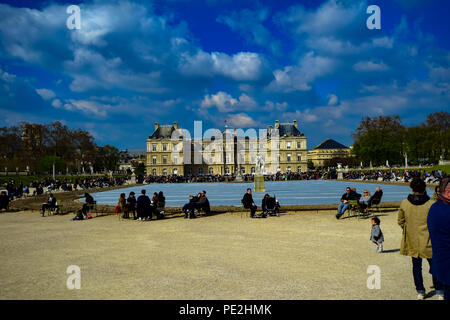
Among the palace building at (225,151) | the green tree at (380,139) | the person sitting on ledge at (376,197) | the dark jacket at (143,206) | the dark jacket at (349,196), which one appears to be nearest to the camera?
the dark jacket at (349,196)

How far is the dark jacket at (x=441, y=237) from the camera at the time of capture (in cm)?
257

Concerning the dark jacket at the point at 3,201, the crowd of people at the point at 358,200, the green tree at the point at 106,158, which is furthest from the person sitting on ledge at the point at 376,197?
the green tree at the point at 106,158

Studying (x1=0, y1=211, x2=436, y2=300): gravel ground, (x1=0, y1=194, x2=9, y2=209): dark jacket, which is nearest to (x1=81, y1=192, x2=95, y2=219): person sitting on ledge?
(x1=0, y1=211, x2=436, y2=300): gravel ground

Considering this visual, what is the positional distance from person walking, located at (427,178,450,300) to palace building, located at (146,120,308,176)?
60451 mm

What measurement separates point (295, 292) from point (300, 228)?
4381 millimetres

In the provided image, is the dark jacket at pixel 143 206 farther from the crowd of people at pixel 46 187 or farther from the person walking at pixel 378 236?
the crowd of people at pixel 46 187

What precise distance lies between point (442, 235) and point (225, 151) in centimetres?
6473

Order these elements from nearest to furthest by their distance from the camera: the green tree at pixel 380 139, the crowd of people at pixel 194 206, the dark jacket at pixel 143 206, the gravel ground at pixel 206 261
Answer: the gravel ground at pixel 206 261, the dark jacket at pixel 143 206, the crowd of people at pixel 194 206, the green tree at pixel 380 139

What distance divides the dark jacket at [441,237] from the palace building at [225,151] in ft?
198

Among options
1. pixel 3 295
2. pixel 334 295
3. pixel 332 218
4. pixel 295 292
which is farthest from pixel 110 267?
pixel 332 218

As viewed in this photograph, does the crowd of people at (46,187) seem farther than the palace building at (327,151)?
No
